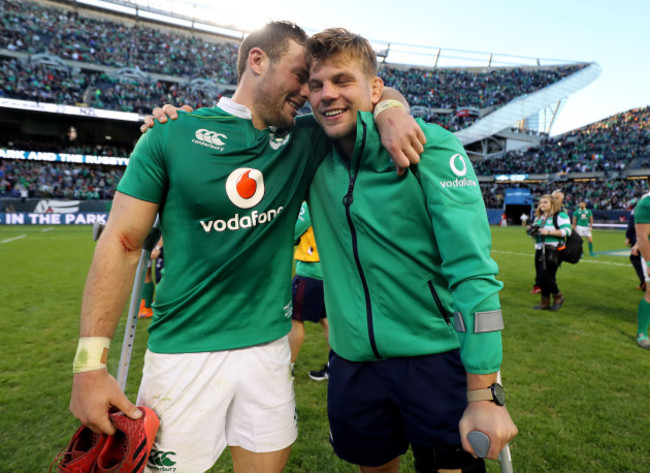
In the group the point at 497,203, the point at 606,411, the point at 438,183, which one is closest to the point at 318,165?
the point at 438,183

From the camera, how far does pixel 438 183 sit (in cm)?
147

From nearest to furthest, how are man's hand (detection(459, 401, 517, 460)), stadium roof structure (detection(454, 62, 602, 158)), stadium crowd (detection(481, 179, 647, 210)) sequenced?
1. man's hand (detection(459, 401, 517, 460))
2. stadium crowd (detection(481, 179, 647, 210))
3. stadium roof structure (detection(454, 62, 602, 158))

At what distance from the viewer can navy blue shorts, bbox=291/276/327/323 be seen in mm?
4211

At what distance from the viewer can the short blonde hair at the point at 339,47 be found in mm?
1721

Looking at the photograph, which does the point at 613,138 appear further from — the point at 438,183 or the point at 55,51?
the point at 55,51

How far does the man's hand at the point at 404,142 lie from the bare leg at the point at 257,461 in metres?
1.39

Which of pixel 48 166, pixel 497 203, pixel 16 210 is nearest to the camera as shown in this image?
pixel 16 210

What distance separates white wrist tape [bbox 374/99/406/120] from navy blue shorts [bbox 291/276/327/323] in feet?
8.85

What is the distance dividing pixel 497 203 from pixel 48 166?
148ft

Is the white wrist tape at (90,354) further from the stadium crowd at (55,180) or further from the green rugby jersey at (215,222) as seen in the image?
the stadium crowd at (55,180)

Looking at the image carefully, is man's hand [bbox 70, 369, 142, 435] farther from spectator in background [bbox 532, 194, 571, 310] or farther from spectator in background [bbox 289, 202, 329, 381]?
spectator in background [bbox 532, 194, 571, 310]

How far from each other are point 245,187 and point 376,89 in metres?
0.81

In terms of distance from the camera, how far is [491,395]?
1.32 metres

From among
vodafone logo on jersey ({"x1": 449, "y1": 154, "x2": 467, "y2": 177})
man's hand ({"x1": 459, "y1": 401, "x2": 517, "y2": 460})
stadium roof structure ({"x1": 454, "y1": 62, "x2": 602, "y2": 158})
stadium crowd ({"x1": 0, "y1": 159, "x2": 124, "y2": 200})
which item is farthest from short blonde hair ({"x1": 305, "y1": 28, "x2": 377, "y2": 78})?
stadium roof structure ({"x1": 454, "y1": 62, "x2": 602, "y2": 158})
